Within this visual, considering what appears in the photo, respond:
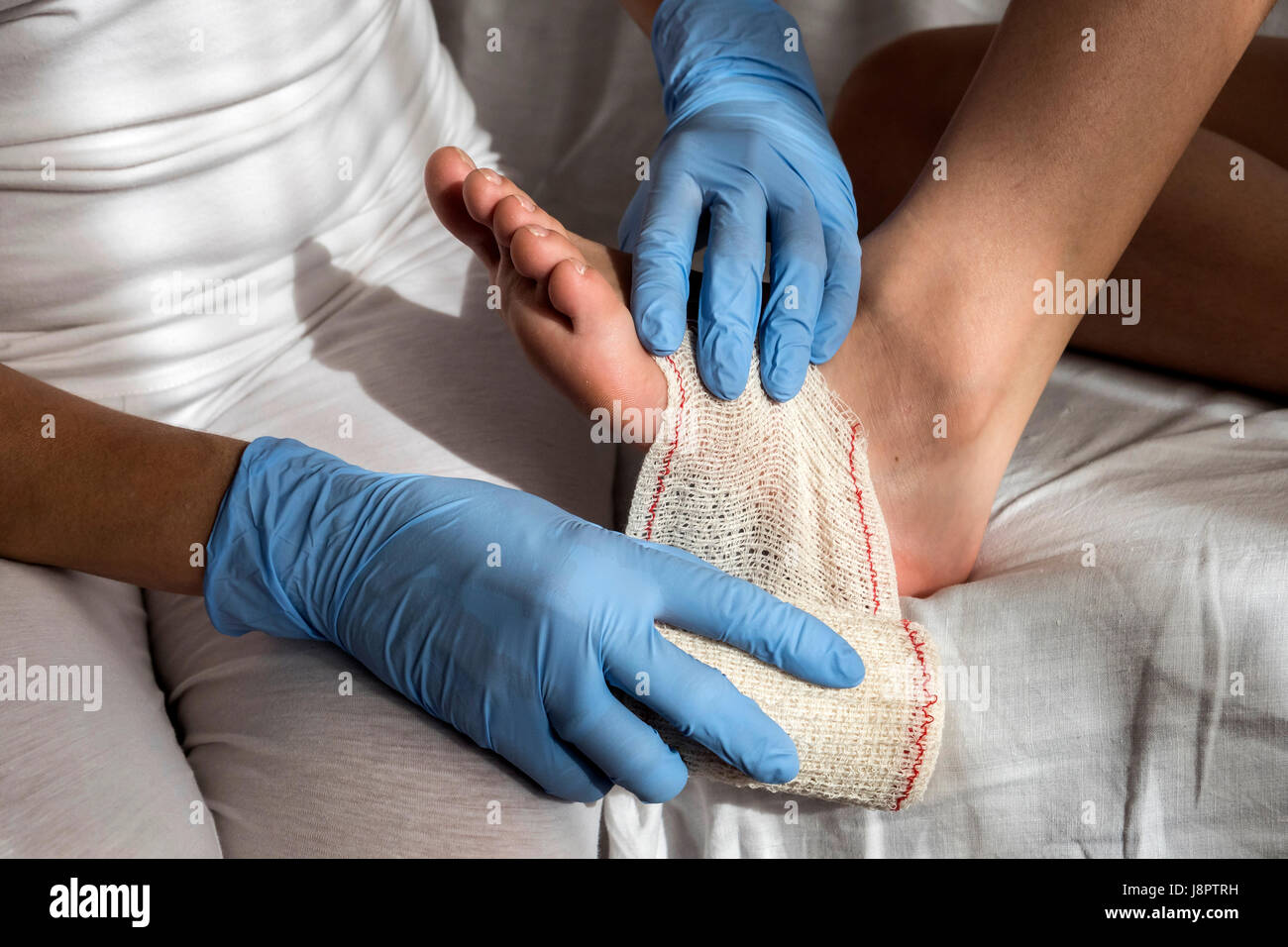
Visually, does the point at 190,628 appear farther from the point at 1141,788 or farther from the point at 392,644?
the point at 1141,788

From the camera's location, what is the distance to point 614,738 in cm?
58

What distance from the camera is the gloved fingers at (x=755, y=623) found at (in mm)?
602

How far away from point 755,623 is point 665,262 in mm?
297

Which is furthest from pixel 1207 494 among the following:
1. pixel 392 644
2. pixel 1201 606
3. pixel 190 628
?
pixel 190 628

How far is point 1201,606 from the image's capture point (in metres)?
0.61

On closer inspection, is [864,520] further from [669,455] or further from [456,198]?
[456,198]


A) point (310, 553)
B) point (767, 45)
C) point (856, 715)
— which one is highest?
point (767, 45)

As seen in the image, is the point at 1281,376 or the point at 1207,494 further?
the point at 1281,376

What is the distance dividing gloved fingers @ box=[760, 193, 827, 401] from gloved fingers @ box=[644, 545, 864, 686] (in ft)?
0.64

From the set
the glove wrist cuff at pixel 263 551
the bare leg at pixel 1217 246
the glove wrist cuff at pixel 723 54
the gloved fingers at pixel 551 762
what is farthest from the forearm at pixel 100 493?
the bare leg at pixel 1217 246

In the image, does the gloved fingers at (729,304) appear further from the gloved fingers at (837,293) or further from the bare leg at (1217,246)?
the bare leg at (1217,246)

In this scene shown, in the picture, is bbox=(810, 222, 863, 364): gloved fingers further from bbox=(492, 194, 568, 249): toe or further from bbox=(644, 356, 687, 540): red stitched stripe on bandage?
bbox=(492, 194, 568, 249): toe

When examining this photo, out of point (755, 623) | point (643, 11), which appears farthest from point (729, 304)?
point (643, 11)
